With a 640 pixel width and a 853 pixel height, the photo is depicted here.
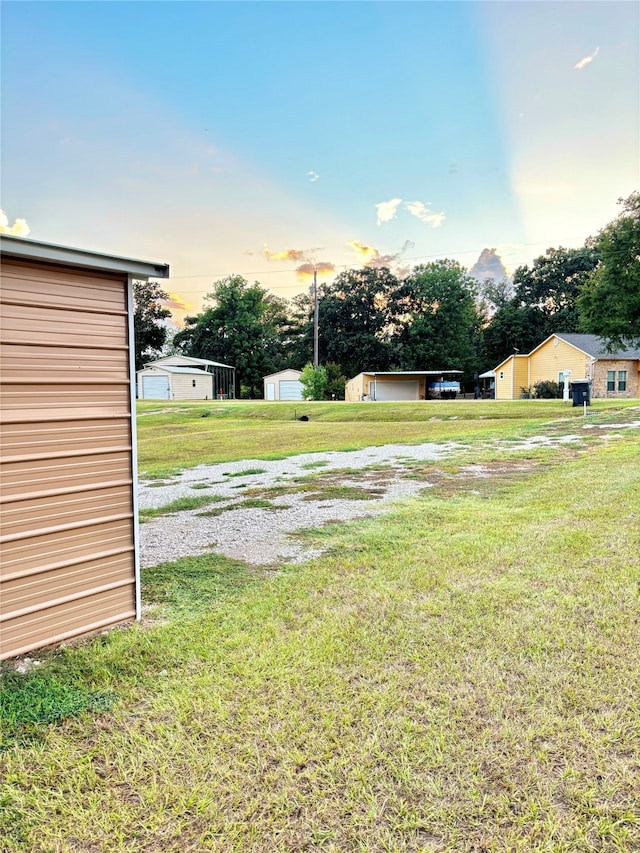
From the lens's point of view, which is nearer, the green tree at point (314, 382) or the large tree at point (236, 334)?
the green tree at point (314, 382)

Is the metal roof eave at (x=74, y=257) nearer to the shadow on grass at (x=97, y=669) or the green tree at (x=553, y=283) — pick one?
the shadow on grass at (x=97, y=669)

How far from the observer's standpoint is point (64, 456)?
207 centimetres

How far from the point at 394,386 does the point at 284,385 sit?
8.19m

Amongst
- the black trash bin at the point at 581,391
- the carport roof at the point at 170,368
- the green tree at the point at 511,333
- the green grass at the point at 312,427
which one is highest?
the green tree at the point at 511,333

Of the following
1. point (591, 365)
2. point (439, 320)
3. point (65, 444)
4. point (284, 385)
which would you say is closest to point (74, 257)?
point (65, 444)

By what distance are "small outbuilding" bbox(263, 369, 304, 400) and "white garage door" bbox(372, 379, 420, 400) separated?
19.0ft

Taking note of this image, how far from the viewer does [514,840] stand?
1102mm

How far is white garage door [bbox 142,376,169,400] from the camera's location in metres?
29.2

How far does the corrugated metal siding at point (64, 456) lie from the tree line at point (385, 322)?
32914 mm

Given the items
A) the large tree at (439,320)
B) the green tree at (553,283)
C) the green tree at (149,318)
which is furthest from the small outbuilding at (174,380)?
the green tree at (553,283)

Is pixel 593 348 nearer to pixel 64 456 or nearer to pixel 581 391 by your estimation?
pixel 581 391

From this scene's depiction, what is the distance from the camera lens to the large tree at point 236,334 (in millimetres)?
38250

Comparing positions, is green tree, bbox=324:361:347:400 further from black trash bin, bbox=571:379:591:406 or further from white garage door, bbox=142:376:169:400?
black trash bin, bbox=571:379:591:406

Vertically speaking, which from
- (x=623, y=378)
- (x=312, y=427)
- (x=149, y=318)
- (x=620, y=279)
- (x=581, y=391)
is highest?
(x=149, y=318)
